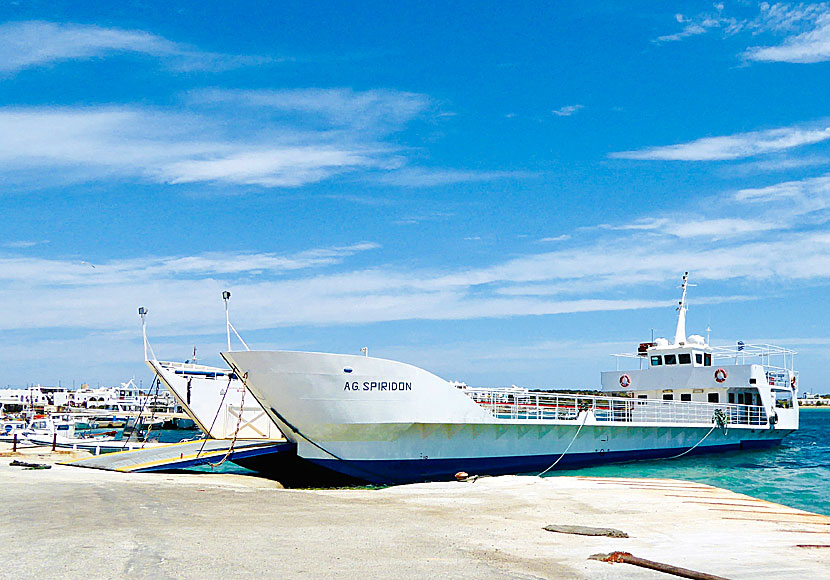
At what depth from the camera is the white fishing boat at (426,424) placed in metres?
20.8

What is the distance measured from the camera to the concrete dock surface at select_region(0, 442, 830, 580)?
28.9 ft

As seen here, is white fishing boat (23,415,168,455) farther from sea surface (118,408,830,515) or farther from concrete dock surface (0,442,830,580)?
concrete dock surface (0,442,830,580)

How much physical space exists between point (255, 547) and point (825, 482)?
22.9 metres

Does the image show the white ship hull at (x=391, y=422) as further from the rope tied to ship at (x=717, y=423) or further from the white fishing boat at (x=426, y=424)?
the rope tied to ship at (x=717, y=423)

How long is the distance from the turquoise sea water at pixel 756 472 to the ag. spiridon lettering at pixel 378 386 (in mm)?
7837

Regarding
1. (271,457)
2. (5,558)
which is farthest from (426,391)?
(5,558)

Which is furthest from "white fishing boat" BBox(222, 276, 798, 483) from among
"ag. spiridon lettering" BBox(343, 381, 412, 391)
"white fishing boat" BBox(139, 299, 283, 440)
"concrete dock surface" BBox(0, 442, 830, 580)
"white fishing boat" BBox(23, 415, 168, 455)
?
"white fishing boat" BBox(23, 415, 168, 455)

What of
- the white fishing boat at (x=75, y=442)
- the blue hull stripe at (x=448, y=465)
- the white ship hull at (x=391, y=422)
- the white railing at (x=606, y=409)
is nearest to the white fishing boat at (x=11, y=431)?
the white fishing boat at (x=75, y=442)

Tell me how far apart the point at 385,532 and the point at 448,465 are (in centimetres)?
1168

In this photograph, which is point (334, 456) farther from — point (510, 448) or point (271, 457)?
point (510, 448)

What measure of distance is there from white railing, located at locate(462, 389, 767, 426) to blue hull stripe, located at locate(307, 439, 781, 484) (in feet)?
4.70

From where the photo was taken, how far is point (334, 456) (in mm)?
21531

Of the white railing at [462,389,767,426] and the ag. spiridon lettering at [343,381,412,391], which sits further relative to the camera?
the white railing at [462,389,767,426]

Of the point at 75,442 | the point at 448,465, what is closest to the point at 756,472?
the point at 448,465
